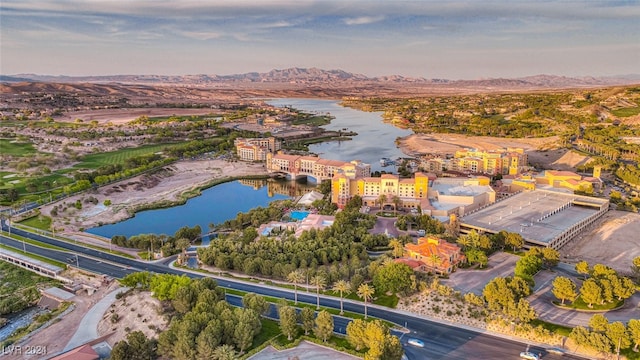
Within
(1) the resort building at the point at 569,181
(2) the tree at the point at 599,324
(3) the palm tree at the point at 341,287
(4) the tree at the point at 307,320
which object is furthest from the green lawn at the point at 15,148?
(2) the tree at the point at 599,324

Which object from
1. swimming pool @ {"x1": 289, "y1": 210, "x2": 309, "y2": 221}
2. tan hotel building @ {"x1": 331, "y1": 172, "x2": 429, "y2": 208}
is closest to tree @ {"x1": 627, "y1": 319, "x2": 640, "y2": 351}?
tan hotel building @ {"x1": 331, "y1": 172, "x2": 429, "y2": 208}

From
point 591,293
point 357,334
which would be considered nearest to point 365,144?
point 591,293

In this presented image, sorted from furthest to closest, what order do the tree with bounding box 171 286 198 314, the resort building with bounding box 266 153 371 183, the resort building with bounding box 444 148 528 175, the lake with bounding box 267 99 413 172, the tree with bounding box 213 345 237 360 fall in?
the lake with bounding box 267 99 413 172
the resort building with bounding box 266 153 371 183
the resort building with bounding box 444 148 528 175
the tree with bounding box 171 286 198 314
the tree with bounding box 213 345 237 360

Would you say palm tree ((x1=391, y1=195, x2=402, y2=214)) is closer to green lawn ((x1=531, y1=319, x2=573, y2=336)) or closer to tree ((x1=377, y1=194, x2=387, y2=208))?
tree ((x1=377, y1=194, x2=387, y2=208))

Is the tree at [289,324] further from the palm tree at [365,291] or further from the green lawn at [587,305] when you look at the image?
the green lawn at [587,305]

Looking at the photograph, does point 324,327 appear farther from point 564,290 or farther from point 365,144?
point 365,144

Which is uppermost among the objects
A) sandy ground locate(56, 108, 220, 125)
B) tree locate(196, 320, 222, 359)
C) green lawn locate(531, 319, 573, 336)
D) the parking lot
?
sandy ground locate(56, 108, 220, 125)
